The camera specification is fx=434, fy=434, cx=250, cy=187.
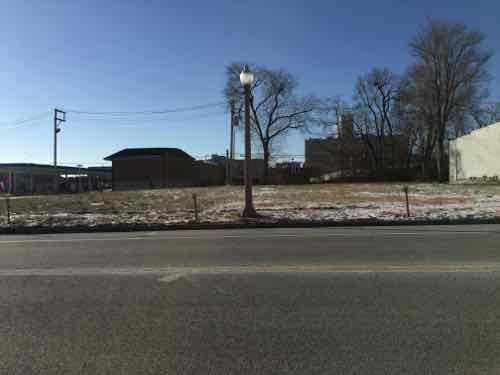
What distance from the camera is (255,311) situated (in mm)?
4750

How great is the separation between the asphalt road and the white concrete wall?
34.1m

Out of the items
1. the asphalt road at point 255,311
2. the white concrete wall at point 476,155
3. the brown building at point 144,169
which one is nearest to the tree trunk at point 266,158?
the brown building at point 144,169

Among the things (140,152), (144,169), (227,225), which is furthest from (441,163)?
(227,225)

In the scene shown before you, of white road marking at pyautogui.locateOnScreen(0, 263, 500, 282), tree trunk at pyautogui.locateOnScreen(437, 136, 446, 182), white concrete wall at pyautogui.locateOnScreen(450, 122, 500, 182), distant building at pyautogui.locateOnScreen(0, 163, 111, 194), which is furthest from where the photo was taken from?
distant building at pyautogui.locateOnScreen(0, 163, 111, 194)

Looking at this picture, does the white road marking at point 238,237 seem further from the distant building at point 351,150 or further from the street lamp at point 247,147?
the distant building at point 351,150

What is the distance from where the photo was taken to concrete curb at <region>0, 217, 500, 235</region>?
13180 millimetres

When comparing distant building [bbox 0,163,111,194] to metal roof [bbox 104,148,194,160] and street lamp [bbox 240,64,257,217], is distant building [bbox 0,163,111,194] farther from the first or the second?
street lamp [bbox 240,64,257,217]

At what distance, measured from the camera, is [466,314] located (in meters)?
4.52

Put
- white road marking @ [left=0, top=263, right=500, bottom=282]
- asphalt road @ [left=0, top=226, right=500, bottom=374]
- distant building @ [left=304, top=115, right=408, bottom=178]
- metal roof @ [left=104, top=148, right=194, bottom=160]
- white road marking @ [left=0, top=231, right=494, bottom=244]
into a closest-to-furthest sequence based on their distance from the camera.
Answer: asphalt road @ [left=0, top=226, right=500, bottom=374]
white road marking @ [left=0, top=263, right=500, bottom=282]
white road marking @ [left=0, top=231, right=494, bottom=244]
metal roof @ [left=104, top=148, right=194, bottom=160]
distant building @ [left=304, top=115, right=408, bottom=178]

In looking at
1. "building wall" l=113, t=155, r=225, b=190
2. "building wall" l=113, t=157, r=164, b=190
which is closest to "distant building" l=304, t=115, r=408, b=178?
"building wall" l=113, t=155, r=225, b=190

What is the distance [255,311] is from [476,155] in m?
43.4

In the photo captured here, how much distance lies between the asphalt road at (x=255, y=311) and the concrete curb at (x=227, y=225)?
14.9ft

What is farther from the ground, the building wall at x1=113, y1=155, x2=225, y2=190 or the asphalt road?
the building wall at x1=113, y1=155, x2=225, y2=190

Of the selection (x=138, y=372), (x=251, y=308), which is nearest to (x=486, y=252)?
(x=251, y=308)
